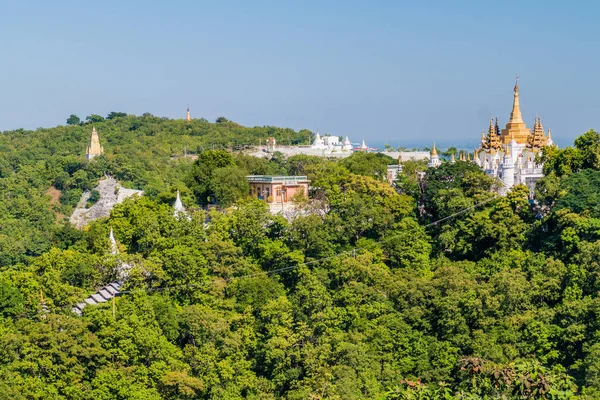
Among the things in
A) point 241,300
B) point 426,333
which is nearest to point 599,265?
point 426,333

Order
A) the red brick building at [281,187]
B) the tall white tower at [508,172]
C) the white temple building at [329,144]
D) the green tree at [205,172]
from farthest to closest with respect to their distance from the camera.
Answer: the white temple building at [329,144] < the green tree at [205,172] < the red brick building at [281,187] < the tall white tower at [508,172]

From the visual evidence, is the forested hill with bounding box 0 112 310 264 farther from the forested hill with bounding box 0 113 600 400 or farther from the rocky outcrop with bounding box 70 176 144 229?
the forested hill with bounding box 0 113 600 400

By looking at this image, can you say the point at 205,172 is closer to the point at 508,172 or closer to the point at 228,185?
the point at 228,185

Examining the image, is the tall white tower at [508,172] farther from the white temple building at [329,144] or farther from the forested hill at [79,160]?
the white temple building at [329,144]

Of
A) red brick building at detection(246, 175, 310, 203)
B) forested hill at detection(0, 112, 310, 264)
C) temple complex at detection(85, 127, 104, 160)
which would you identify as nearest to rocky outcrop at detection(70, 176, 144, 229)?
forested hill at detection(0, 112, 310, 264)

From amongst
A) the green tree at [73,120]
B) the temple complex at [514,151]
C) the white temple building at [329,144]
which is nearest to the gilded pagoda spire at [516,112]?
the temple complex at [514,151]

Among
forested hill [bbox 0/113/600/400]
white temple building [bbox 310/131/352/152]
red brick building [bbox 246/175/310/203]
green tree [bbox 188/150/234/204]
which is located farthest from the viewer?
white temple building [bbox 310/131/352/152]
